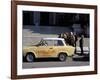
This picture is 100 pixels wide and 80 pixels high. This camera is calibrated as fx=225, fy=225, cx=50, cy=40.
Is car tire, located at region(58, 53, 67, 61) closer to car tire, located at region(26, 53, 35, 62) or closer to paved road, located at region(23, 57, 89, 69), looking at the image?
paved road, located at region(23, 57, 89, 69)

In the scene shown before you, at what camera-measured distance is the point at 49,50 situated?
2.20 m

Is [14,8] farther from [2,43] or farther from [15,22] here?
[2,43]

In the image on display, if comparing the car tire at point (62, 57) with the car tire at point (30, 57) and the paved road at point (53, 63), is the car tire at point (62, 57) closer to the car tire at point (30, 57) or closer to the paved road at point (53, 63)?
the paved road at point (53, 63)

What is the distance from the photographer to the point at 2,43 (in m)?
2.05

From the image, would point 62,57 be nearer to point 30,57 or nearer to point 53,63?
point 53,63

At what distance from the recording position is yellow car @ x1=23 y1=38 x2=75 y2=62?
213 cm

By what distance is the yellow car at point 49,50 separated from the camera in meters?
2.13

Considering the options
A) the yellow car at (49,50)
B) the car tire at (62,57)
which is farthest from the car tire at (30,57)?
the car tire at (62,57)

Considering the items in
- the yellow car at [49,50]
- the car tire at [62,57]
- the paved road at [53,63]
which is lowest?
the paved road at [53,63]

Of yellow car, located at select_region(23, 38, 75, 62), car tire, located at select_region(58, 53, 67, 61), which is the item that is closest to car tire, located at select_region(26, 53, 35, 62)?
yellow car, located at select_region(23, 38, 75, 62)

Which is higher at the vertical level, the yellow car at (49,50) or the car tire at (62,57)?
the yellow car at (49,50)

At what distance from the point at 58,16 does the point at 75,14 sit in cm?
18

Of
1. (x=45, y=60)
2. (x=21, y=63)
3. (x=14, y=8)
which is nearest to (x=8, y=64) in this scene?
(x=21, y=63)

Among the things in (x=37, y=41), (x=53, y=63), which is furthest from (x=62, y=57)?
(x=37, y=41)
